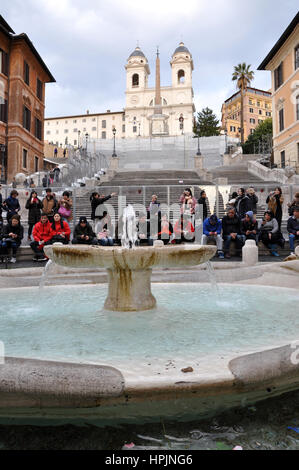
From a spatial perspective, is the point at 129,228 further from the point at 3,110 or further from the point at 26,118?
the point at 26,118

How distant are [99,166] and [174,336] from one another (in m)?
29.4

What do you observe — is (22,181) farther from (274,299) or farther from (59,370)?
(59,370)

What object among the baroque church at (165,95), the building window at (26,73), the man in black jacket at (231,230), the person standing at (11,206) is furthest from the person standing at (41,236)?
the baroque church at (165,95)

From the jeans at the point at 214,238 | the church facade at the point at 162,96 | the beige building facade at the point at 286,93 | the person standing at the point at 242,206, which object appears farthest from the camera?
the church facade at the point at 162,96

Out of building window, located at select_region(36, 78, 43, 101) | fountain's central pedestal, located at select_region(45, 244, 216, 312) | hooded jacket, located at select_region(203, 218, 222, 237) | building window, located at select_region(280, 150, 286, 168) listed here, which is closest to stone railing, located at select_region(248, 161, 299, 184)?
building window, located at select_region(280, 150, 286, 168)

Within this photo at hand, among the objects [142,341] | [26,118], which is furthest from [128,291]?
[26,118]

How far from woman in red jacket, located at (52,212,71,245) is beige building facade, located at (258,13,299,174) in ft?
70.3

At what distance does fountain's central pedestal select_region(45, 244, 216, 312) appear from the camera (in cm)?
369

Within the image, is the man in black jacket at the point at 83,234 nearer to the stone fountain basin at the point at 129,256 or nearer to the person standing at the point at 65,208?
the person standing at the point at 65,208

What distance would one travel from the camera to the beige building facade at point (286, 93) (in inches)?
1065

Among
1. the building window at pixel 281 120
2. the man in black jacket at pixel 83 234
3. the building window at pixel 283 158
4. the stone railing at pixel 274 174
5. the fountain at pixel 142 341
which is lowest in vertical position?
the fountain at pixel 142 341

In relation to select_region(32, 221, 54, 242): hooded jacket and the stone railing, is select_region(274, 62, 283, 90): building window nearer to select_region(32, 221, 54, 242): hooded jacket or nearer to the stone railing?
the stone railing

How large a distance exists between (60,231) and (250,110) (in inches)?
3531

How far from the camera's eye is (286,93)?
1140 inches
